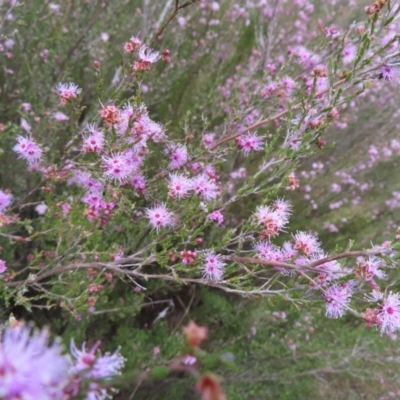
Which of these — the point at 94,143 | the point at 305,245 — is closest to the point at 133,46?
the point at 94,143

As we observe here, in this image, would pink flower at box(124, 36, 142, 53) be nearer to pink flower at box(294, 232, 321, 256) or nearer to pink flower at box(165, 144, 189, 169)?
pink flower at box(165, 144, 189, 169)

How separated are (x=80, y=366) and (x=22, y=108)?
332cm

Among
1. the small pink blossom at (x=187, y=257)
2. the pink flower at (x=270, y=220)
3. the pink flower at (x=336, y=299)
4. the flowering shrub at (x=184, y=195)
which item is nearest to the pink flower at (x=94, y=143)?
the flowering shrub at (x=184, y=195)

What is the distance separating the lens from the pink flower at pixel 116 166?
2.01 meters

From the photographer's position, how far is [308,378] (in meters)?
4.27

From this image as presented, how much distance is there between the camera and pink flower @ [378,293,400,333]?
1665mm

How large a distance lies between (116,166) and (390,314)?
1.31m

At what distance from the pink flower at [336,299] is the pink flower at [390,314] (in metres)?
0.14

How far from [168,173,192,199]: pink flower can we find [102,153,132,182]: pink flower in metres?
0.21

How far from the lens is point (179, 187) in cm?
208

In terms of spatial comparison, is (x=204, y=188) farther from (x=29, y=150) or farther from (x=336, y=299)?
(x=29, y=150)

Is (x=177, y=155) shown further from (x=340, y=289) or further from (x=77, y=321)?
(x=77, y=321)

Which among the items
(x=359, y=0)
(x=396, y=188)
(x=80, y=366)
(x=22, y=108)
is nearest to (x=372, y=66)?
(x=80, y=366)

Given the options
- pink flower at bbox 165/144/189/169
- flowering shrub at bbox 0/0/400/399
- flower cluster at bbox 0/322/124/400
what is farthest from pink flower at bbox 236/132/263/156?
flower cluster at bbox 0/322/124/400
